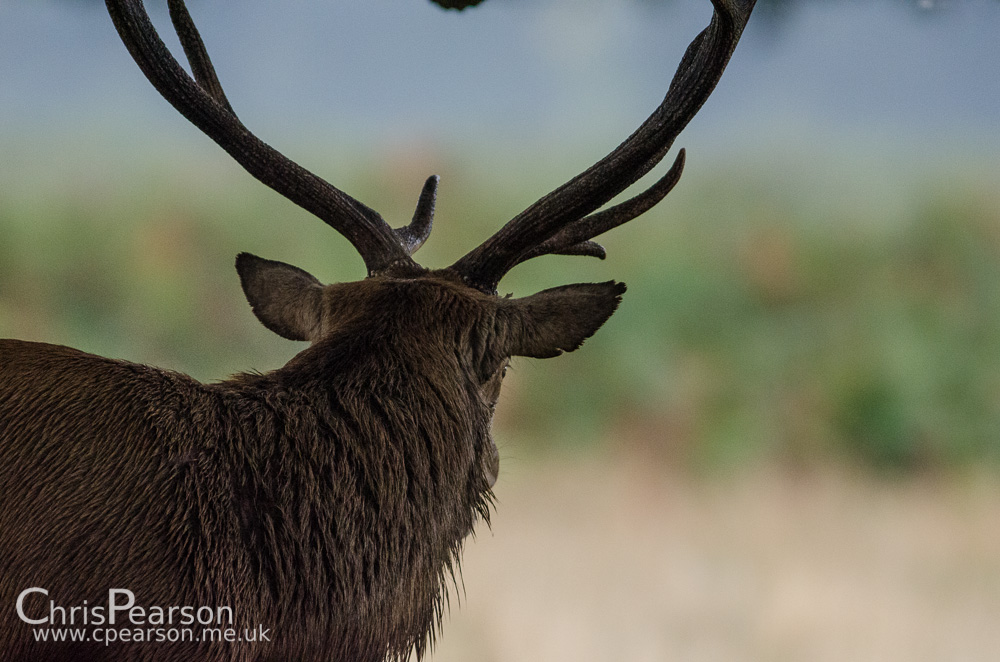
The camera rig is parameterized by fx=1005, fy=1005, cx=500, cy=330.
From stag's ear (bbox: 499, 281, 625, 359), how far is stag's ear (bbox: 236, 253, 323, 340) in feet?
1.06

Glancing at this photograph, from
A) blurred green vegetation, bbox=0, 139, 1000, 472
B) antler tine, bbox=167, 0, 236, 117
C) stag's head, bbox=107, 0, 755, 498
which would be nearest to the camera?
stag's head, bbox=107, 0, 755, 498

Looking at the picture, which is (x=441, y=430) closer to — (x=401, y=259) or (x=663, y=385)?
(x=401, y=259)

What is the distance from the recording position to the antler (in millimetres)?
1539

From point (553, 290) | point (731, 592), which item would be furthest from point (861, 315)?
point (553, 290)

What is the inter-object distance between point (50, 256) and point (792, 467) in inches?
121

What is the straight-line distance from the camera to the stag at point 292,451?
110 centimetres

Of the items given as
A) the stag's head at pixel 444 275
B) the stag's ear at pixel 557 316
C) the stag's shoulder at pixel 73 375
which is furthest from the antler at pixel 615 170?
the stag's shoulder at pixel 73 375

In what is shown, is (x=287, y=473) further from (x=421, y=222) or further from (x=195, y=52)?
(x=195, y=52)

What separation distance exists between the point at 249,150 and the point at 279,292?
225 mm

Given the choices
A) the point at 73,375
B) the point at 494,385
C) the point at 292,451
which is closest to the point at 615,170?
the point at 494,385

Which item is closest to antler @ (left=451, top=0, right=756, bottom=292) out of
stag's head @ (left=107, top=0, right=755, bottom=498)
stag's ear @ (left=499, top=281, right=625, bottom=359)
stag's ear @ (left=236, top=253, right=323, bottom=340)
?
stag's head @ (left=107, top=0, right=755, bottom=498)

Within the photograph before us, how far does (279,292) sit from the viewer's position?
1589 mm

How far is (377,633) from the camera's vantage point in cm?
125

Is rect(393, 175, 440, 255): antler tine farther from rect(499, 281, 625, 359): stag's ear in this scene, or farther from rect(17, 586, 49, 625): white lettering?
rect(17, 586, 49, 625): white lettering
